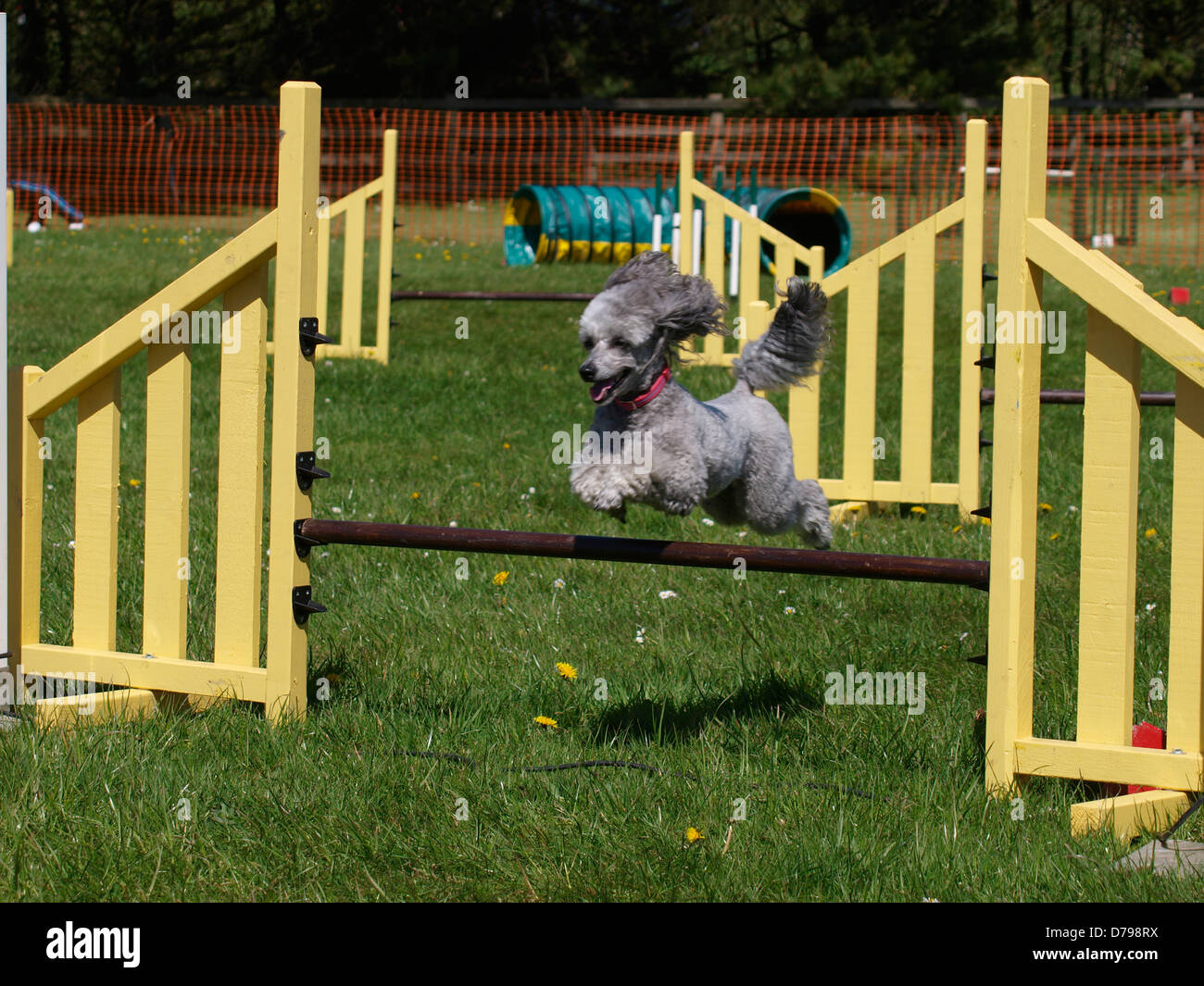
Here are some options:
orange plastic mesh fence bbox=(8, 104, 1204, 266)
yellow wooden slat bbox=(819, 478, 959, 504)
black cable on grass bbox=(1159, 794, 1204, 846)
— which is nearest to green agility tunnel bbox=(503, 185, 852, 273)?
orange plastic mesh fence bbox=(8, 104, 1204, 266)

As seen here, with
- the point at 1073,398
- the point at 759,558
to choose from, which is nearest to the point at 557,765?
the point at 759,558

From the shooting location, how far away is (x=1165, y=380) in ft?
33.7

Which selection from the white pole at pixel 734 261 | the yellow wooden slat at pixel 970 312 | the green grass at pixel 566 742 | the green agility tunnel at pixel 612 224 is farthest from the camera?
the green agility tunnel at pixel 612 224

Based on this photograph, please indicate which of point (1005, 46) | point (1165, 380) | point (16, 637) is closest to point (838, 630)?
point (16, 637)

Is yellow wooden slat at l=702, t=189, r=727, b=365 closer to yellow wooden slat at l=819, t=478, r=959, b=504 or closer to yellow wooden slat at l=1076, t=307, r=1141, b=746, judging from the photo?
yellow wooden slat at l=819, t=478, r=959, b=504

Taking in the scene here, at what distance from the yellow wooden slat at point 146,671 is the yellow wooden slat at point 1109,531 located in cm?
215

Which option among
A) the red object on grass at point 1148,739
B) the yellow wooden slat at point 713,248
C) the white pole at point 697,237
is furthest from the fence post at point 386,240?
the red object on grass at point 1148,739

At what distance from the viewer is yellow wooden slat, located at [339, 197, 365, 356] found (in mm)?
10609

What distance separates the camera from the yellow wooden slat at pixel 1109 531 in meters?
3.23

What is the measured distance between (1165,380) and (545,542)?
8.07m

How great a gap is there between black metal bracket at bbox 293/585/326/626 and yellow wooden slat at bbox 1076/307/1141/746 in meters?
1.98

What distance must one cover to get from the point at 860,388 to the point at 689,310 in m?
3.64

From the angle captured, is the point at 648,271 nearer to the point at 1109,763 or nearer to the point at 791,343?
the point at 791,343

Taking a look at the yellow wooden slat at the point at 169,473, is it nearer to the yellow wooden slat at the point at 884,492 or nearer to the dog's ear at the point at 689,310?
the dog's ear at the point at 689,310
